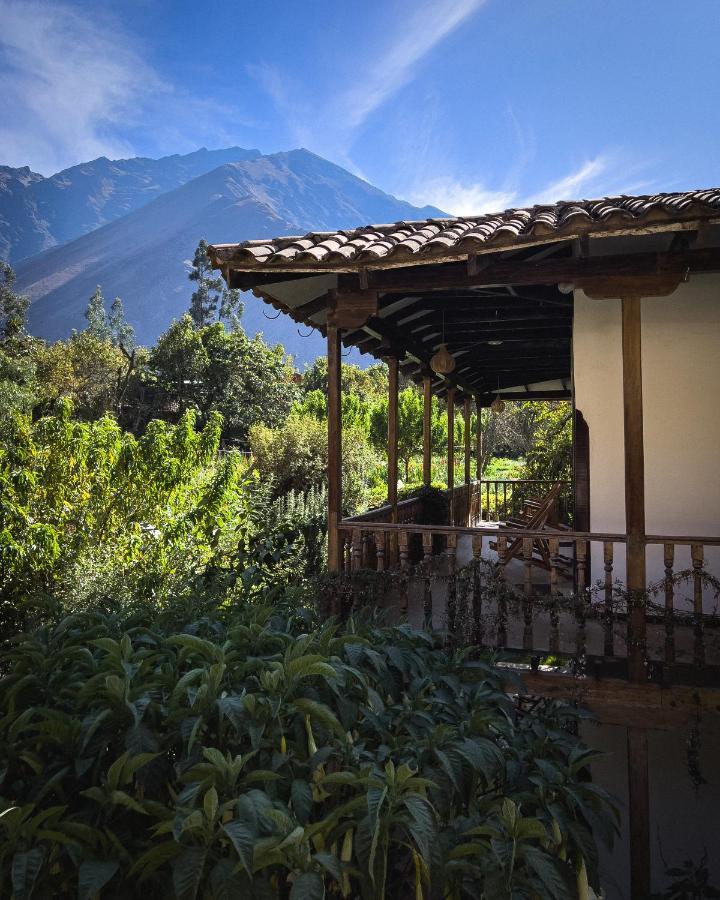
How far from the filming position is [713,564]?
5172 millimetres

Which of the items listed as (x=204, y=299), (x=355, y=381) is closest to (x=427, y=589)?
(x=355, y=381)

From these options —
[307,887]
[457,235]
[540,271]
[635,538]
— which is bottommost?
[307,887]

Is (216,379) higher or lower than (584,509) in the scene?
higher

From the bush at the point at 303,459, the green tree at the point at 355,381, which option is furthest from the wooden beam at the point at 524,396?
the green tree at the point at 355,381

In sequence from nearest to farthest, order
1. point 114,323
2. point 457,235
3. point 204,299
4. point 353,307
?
1. point 457,235
2. point 353,307
3. point 204,299
4. point 114,323

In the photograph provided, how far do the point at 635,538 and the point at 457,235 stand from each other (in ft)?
7.25

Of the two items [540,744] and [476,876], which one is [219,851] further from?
[540,744]

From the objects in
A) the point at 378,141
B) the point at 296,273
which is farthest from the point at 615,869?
the point at 378,141

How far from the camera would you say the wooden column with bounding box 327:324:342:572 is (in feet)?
16.5

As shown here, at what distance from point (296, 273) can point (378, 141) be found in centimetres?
17281

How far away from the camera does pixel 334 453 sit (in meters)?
5.10

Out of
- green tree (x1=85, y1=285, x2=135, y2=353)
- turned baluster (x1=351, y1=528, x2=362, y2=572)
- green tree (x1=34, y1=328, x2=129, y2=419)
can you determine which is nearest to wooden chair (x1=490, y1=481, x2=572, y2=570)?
turned baluster (x1=351, y1=528, x2=362, y2=572)

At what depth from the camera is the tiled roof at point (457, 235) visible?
3.62 m

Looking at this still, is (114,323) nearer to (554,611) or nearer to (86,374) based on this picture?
(86,374)
